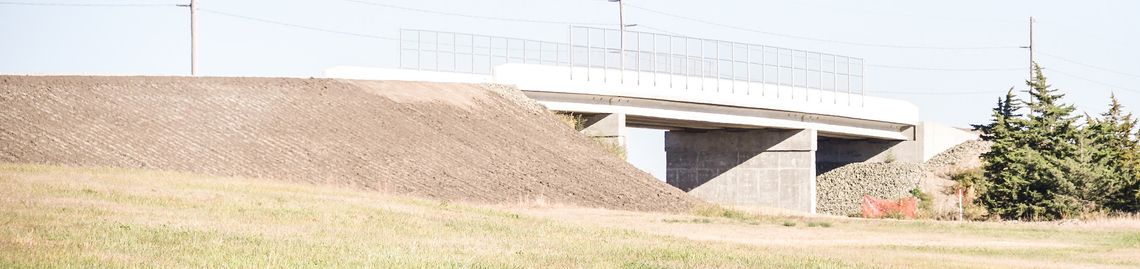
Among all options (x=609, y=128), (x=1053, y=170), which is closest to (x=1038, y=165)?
(x=1053, y=170)

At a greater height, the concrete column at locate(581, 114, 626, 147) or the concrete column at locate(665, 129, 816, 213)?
the concrete column at locate(581, 114, 626, 147)

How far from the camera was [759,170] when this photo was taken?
2881 inches

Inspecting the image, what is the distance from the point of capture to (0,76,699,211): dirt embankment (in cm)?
4131

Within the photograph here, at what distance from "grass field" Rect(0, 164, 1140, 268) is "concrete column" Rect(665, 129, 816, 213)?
30.3 metres

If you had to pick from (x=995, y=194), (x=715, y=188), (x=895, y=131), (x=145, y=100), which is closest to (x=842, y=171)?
(x=895, y=131)

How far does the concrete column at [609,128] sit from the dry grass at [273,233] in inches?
954

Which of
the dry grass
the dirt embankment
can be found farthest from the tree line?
the dry grass

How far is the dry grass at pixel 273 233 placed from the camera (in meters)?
21.0

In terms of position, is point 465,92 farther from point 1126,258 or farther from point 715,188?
point 1126,258

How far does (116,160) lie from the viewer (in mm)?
39812

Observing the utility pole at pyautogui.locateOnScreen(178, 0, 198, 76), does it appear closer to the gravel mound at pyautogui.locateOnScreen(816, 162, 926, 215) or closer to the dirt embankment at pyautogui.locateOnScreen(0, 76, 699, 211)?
the dirt embankment at pyautogui.locateOnScreen(0, 76, 699, 211)

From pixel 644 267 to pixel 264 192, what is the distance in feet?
50.8

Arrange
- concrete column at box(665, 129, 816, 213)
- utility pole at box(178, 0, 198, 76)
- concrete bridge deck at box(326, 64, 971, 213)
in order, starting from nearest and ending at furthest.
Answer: utility pole at box(178, 0, 198, 76) → concrete bridge deck at box(326, 64, 971, 213) → concrete column at box(665, 129, 816, 213)

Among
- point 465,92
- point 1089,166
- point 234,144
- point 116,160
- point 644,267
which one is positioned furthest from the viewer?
point 465,92
